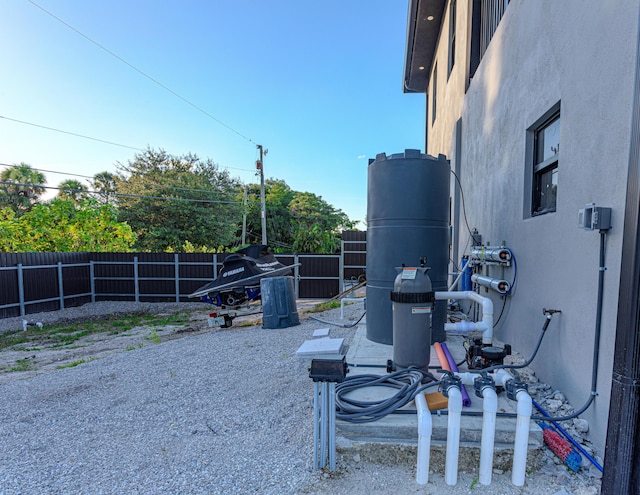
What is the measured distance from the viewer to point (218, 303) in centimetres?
798

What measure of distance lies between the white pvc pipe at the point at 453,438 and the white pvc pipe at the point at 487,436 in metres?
0.14

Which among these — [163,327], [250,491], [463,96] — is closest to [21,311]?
[163,327]

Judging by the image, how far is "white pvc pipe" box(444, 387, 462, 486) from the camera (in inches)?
75.9

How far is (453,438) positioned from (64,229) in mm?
20400

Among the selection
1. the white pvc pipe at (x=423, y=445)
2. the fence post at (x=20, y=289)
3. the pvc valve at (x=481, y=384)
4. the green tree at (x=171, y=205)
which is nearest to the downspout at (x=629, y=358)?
the pvc valve at (x=481, y=384)

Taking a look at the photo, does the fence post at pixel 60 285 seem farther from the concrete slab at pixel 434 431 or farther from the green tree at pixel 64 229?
the concrete slab at pixel 434 431

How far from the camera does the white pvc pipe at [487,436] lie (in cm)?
192

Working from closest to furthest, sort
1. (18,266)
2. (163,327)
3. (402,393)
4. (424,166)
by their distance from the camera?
(402,393) → (424,166) → (163,327) → (18,266)

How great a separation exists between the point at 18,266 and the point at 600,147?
14.5 m

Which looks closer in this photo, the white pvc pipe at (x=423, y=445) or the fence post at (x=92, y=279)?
the white pvc pipe at (x=423, y=445)

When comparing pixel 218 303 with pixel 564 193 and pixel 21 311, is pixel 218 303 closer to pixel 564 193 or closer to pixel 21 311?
pixel 564 193

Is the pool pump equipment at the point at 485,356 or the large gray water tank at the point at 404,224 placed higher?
the large gray water tank at the point at 404,224

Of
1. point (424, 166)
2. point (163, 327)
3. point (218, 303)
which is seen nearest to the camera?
point (424, 166)

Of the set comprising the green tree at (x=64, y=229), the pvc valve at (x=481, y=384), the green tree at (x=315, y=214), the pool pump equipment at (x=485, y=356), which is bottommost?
the pool pump equipment at (x=485, y=356)
